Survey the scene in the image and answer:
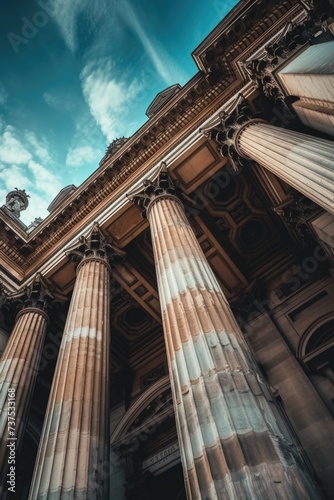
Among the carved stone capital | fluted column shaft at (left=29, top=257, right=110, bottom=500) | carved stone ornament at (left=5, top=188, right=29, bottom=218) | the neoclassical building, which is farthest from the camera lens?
carved stone ornament at (left=5, top=188, right=29, bottom=218)

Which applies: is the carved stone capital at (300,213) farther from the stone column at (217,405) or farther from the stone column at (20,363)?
the stone column at (20,363)

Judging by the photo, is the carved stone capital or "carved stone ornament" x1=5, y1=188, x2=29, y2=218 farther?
"carved stone ornament" x1=5, y1=188, x2=29, y2=218

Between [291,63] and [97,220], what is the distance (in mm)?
6622

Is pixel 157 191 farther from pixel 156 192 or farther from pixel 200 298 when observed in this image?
pixel 200 298

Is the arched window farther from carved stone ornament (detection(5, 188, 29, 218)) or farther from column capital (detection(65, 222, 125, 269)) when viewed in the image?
carved stone ornament (detection(5, 188, 29, 218))

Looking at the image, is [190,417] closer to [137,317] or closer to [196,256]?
[196,256]

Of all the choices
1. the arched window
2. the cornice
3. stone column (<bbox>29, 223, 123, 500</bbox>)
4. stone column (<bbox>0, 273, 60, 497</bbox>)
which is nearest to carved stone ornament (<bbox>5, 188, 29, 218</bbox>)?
the cornice

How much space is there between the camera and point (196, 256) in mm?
6266

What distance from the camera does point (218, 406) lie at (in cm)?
348

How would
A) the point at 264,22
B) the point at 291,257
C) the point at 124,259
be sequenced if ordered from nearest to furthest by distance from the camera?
the point at 264,22 < the point at 124,259 < the point at 291,257

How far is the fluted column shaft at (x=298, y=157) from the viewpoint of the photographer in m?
4.61

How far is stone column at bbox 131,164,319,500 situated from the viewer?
9.09 ft

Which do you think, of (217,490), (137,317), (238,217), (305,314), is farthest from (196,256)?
(137,317)

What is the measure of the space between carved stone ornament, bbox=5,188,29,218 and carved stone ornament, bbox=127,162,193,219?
9178 mm
